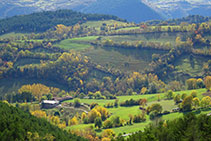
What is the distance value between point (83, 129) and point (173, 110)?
163 ft

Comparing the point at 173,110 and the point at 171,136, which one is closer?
the point at 171,136

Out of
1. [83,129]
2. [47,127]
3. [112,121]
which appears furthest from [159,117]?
[47,127]

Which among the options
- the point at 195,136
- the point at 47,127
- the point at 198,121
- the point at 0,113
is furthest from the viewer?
the point at 47,127

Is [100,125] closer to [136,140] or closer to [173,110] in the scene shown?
[173,110]

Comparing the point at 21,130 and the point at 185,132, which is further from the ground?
the point at 185,132

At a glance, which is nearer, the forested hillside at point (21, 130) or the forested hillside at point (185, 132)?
the forested hillside at point (185, 132)

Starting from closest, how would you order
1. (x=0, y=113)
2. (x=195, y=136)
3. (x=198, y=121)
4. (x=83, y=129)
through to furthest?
(x=195, y=136), (x=198, y=121), (x=0, y=113), (x=83, y=129)

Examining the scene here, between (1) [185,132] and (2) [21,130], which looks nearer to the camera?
(1) [185,132]

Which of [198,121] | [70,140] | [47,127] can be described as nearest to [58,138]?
[70,140]

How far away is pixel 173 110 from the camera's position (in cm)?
18962

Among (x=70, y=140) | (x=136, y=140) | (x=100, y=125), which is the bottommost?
(x=100, y=125)

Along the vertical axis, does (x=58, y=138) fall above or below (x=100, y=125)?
above

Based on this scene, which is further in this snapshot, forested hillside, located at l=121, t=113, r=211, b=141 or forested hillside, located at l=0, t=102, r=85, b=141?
forested hillside, located at l=0, t=102, r=85, b=141

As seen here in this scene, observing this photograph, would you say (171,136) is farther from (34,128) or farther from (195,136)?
(34,128)
